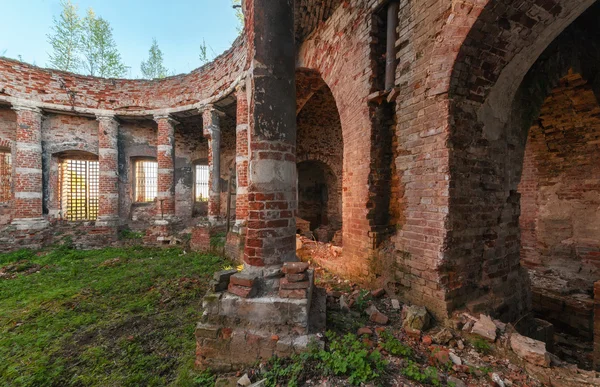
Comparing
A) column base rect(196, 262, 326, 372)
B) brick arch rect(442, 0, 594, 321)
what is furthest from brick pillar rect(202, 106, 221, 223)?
brick arch rect(442, 0, 594, 321)

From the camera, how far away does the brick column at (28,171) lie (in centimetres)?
821

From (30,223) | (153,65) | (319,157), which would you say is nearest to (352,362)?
(319,157)

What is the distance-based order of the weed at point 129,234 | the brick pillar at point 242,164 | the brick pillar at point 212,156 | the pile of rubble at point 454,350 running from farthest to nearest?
the weed at point 129,234 → the brick pillar at point 212,156 → the brick pillar at point 242,164 → the pile of rubble at point 454,350

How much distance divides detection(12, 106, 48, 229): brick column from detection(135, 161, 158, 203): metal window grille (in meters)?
3.07

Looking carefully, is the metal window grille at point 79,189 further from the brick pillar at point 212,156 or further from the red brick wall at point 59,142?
the brick pillar at point 212,156

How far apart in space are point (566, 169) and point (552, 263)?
7.39ft

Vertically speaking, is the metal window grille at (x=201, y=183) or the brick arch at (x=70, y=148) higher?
the brick arch at (x=70, y=148)

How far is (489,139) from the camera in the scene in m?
3.23

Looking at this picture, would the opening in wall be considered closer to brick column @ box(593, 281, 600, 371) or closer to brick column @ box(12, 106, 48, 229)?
brick column @ box(12, 106, 48, 229)

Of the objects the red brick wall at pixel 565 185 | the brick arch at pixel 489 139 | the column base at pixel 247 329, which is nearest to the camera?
the column base at pixel 247 329

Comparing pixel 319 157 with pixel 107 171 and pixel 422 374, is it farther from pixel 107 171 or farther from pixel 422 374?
pixel 422 374

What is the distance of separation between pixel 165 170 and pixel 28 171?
4.23 m

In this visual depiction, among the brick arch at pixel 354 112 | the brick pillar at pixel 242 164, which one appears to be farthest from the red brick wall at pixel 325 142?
the brick arch at pixel 354 112

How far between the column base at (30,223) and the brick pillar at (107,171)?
4.87 feet
